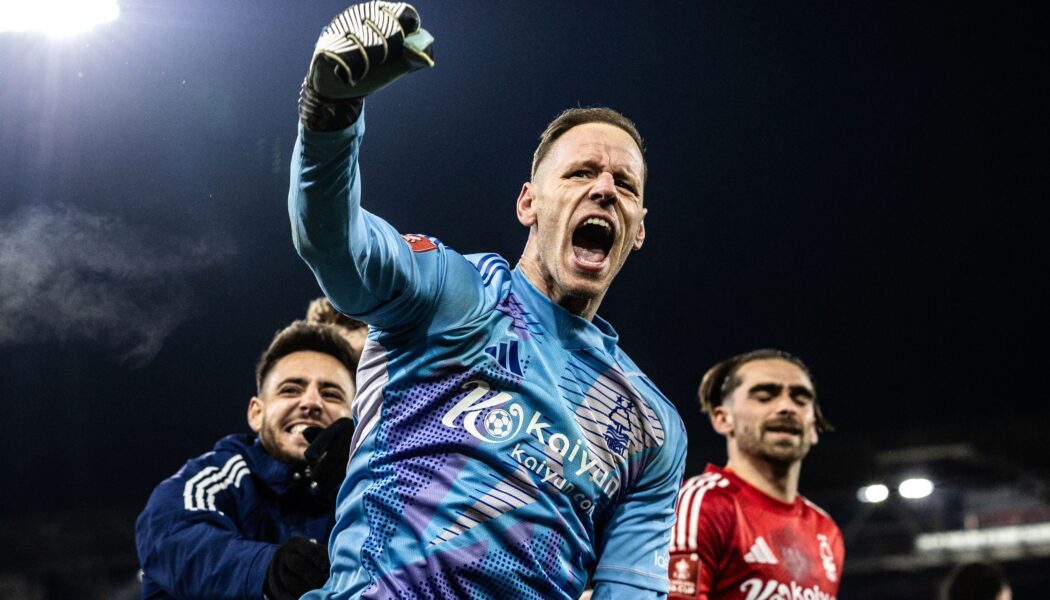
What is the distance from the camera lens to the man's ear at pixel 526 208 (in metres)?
2.08

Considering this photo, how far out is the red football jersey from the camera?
3.55m

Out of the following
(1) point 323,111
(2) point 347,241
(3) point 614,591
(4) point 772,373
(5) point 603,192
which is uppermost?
(4) point 772,373

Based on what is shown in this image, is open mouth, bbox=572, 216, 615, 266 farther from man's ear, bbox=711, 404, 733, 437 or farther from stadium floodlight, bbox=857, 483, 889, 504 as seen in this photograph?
stadium floodlight, bbox=857, 483, 889, 504

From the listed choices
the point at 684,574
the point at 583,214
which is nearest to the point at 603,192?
the point at 583,214

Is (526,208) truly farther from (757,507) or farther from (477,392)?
(757,507)

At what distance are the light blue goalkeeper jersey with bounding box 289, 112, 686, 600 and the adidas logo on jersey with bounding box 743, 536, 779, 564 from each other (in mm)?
1981

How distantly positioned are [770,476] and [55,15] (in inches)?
118

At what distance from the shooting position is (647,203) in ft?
25.6

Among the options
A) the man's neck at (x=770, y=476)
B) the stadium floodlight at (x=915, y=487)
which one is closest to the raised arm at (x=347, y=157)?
the man's neck at (x=770, y=476)

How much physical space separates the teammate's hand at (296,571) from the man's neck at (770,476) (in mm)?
2218

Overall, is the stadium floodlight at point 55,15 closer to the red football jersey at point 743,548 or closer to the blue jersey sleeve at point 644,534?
the blue jersey sleeve at point 644,534

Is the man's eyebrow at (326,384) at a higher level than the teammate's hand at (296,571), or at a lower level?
higher

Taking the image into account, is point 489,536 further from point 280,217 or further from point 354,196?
point 280,217

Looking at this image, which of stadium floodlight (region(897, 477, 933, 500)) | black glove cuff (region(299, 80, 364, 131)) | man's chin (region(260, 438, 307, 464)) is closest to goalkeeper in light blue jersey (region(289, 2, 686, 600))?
black glove cuff (region(299, 80, 364, 131))
